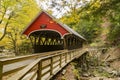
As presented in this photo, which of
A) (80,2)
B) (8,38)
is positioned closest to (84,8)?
(80,2)

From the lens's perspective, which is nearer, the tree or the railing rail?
the railing rail

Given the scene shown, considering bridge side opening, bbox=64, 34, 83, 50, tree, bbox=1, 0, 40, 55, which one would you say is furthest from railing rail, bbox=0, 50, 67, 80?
bridge side opening, bbox=64, 34, 83, 50

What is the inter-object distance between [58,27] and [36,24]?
8.39ft

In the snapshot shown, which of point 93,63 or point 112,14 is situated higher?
point 112,14

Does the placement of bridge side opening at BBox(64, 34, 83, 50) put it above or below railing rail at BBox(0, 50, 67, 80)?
above

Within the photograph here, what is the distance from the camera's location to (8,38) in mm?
27234

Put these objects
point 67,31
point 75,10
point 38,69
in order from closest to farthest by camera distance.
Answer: point 38,69, point 75,10, point 67,31

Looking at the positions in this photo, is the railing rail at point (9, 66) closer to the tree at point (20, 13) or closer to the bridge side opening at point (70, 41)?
the tree at point (20, 13)

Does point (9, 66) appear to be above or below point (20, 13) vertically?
below

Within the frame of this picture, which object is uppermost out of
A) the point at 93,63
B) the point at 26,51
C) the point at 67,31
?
the point at 67,31

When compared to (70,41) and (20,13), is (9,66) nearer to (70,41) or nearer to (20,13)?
(20,13)

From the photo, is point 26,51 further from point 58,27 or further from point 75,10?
point 75,10

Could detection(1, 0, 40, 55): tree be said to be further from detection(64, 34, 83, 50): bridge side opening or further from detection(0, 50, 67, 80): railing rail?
detection(0, 50, 67, 80): railing rail

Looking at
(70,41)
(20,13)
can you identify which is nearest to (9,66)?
(20,13)
